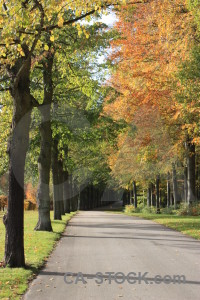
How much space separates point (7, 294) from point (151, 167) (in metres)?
29.1

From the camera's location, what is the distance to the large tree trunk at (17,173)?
9.59 m

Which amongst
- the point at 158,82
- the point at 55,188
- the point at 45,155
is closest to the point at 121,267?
the point at 45,155

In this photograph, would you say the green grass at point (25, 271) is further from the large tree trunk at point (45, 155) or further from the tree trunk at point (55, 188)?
the tree trunk at point (55, 188)

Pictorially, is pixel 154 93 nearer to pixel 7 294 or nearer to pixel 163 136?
pixel 163 136

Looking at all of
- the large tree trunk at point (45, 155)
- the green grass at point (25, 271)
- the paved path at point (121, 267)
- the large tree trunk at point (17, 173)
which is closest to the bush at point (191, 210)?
the large tree trunk at point (45, 155)

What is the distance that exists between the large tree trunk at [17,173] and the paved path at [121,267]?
850mm

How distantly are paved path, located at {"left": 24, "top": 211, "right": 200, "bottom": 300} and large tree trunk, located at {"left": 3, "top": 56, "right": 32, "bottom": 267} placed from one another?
33.5 inches

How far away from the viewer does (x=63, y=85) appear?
73.2 ft

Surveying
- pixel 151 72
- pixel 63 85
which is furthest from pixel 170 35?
pixel 63 85

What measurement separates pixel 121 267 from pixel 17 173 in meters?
3.21

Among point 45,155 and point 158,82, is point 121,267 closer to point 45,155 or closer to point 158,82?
point 45,155

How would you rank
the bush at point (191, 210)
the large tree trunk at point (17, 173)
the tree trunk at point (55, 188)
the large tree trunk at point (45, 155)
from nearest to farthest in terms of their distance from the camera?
the large tree trunk at point (17, 173) → the large tree trunk at point (45, 155) → the tree trunk at point (55, 188) → the bush at point (191, 210)

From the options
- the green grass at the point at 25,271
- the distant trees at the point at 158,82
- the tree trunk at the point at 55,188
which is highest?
the distant trees at the point at 158,82

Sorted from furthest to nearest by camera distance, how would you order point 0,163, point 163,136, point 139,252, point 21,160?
point 163,136 < point 0,163 < point 139,252 < point 21,160
